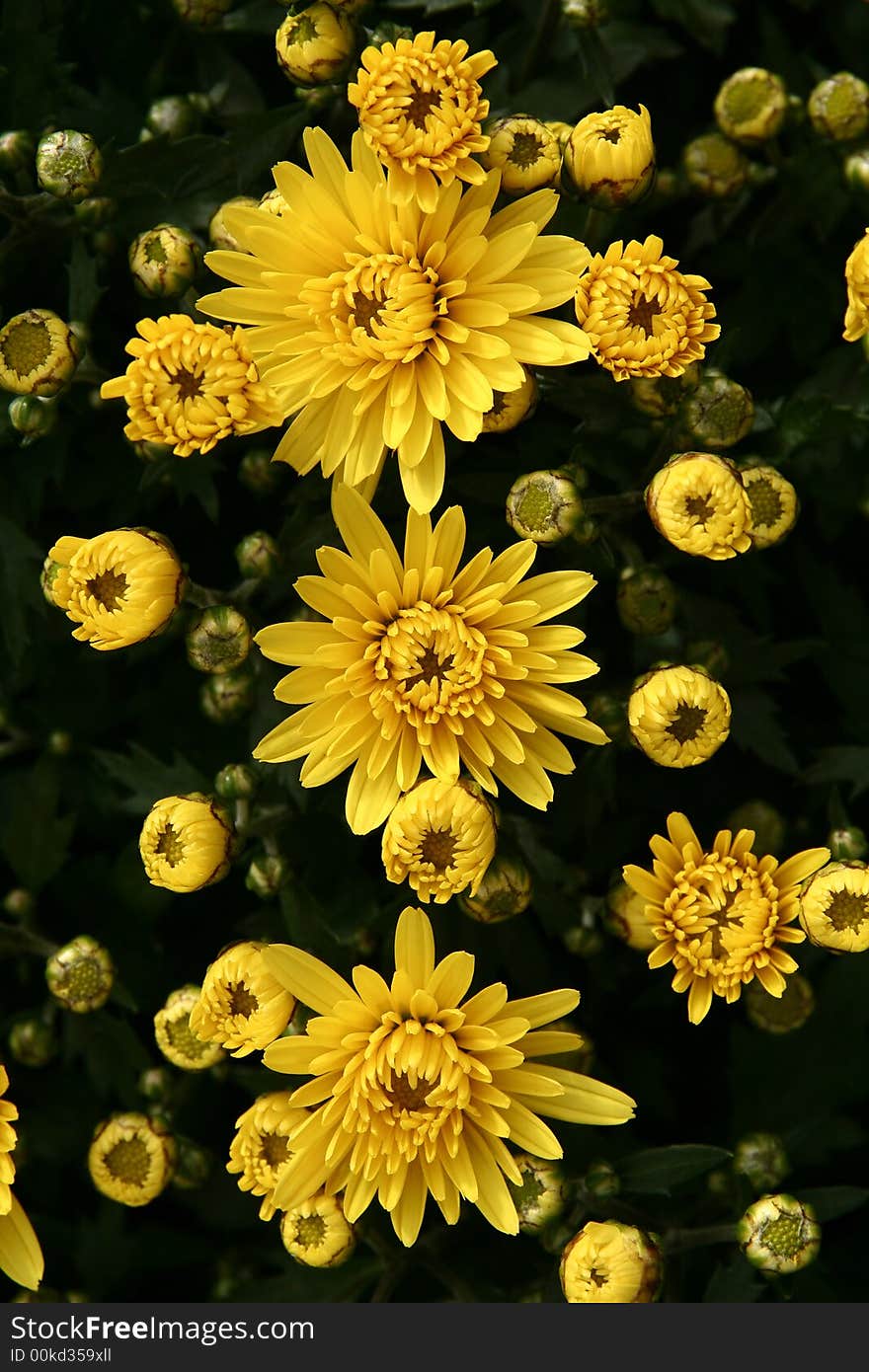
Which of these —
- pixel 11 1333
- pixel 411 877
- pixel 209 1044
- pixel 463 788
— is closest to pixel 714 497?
pixel 463 788

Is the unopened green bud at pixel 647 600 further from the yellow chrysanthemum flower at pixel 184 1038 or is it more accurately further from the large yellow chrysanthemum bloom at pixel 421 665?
the yellow chrysanthemum flower at pixel 184 1038

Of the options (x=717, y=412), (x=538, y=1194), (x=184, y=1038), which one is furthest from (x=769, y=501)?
(x=184, y=1038)

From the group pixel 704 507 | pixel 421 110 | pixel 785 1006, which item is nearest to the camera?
pixel 421 110

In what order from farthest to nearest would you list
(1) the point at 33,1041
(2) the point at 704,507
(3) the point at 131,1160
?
(1) the point at 33,1041 → (3) the point at 131,1160 → (2) the point at 704,507

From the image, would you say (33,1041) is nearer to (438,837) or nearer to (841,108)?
(438,837)

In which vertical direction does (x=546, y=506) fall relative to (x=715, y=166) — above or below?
below

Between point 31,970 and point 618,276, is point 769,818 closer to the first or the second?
point 618,276

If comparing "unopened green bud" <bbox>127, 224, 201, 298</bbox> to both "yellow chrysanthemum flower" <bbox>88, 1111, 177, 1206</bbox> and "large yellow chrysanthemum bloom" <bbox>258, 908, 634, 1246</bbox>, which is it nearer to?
"large yellow chrysanthemum bloom" <bbox>258, 908, 634, 1246</bbox>
